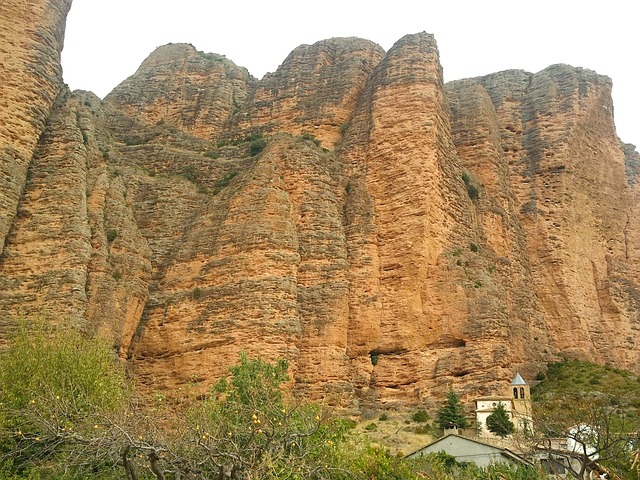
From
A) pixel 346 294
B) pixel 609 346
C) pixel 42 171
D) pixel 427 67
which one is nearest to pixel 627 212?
pixel 609 346

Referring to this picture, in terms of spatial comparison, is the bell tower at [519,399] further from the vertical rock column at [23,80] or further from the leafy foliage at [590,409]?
the vertical rock column at [23,80]

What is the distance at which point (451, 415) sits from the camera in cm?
3278

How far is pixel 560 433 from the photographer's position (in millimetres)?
29703

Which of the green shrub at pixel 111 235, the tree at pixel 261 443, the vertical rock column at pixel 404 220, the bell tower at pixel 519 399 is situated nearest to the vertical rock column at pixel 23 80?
the green shrub at pixel 111 235

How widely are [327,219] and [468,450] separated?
14331mm

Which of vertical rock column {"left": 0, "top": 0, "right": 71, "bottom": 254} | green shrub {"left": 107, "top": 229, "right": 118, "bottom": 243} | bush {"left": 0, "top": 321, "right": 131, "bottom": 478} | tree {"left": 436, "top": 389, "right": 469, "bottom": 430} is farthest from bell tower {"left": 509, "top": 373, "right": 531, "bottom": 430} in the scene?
vertical rock column {"left": 0, "top": 0, "right": 71, "bottom": 254}

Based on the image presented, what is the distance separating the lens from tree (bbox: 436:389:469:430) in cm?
3259

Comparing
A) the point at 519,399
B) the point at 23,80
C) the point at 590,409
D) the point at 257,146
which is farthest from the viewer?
the point at 257,146

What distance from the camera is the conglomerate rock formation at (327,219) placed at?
35.0 meters

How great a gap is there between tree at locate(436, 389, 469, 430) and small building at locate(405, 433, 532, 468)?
2254mm

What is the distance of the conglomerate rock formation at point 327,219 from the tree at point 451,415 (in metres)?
1.45

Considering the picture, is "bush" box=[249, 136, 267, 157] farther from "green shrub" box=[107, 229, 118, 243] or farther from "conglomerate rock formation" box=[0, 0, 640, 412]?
"green shrub" box=[107, 229, 118, 243]

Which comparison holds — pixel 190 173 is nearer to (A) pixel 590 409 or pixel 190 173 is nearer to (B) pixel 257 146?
(B) pixel 257 146

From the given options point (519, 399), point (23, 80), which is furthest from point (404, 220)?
point (23, 80)
